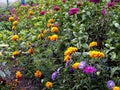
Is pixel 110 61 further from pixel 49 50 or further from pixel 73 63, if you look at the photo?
pixel 49 50

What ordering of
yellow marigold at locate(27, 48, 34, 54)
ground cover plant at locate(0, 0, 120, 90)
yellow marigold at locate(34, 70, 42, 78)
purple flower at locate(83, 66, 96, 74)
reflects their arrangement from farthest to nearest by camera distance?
yellow marigold at locate(27, 48, 34, 54) → yellow marigold at locate(34, 70, 42, 78) → ground cover plant at locate(0, 0, 120, 90) → purple flower at locate(83, 66, 96, 74)

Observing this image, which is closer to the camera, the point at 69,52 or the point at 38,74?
the point at 69,52

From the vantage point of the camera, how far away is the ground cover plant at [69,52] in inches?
133

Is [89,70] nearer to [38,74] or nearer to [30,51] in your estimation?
[38,74]

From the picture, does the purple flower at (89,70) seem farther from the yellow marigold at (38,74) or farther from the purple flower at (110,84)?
the yellow marigold at (38,74)

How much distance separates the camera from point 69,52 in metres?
3.53

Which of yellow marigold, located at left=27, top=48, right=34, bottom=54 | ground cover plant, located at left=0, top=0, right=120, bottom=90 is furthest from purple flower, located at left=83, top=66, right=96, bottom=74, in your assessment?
yellow marigold, located at left=27, top=48, right=34, bottom=54

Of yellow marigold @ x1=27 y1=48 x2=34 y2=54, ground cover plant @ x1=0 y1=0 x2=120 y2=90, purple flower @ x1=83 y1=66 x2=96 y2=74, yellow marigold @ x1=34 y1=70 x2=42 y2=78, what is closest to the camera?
purple flower @ x1=83 y1=66 x2=96 y2=74

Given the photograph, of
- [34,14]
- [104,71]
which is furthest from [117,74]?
[34,14]

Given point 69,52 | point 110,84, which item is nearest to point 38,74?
point 69,52

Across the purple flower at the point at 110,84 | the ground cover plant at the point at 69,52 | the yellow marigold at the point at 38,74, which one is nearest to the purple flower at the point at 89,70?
the ground cover plant at the point at 69,52

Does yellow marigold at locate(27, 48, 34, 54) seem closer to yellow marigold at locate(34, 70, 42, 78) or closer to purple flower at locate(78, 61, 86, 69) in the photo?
yellow marigold at locate(34, 70, 42, 78)

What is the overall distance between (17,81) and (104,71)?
1074 millimetres

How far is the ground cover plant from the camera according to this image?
3.37m
